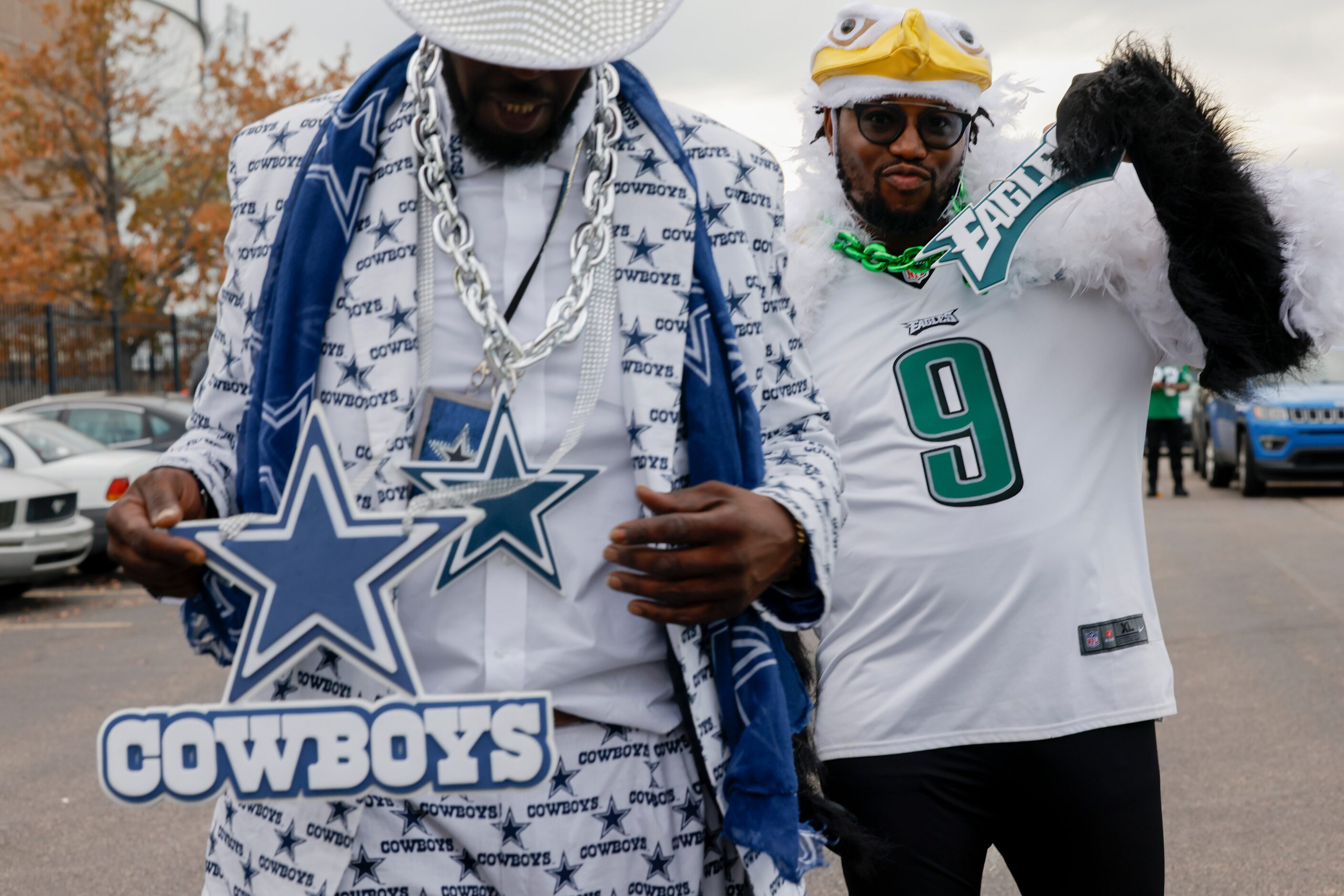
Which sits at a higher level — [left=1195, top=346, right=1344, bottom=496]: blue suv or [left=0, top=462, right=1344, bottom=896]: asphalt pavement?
[left=1195, top=346, right=1344, bottom=496]: blue suv

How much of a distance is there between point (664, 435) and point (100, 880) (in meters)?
3.66

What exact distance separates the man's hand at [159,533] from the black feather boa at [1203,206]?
1717 millimetres

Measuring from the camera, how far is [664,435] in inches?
61.6

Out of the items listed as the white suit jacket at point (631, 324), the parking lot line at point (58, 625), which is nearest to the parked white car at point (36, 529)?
the parking lot line at point (58, 625)

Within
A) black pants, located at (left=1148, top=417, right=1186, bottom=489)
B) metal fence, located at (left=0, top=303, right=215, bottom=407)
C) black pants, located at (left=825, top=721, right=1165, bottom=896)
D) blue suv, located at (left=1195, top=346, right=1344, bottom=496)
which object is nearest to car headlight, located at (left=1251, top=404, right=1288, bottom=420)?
blue suv, located at (left=1195, top=346, right=1344, bottom=496)

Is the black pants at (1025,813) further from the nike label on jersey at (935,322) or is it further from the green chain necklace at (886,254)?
the green chain necklace at (886,254)

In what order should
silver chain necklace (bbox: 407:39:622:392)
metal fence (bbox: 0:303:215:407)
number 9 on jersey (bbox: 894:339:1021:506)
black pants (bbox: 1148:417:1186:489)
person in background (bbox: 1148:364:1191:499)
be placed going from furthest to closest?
1. metal fence (bbox: 0:303:215:407)
2. black pants (bbox: 1148:417:1186:489)
3. person in background (bbox: 1148:364:1191:499)
4. number 9 on jersey (bbox: 894:339:1021:506)
5. silver chain necklace (bbox: 407:39:622:392)

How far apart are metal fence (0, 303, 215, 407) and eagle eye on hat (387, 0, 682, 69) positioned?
17242mm

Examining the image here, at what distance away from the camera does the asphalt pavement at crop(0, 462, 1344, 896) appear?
172 inches

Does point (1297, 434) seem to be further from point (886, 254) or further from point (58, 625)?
point (886, 254)

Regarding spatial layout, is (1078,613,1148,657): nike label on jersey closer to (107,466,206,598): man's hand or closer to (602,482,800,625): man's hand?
(602,482,800,625): man's hand

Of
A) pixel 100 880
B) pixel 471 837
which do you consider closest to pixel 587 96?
pixel 471 837

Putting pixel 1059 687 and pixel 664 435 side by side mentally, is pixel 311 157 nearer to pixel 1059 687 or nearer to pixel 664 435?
pixel 664 435

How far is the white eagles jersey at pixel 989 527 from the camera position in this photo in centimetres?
246
